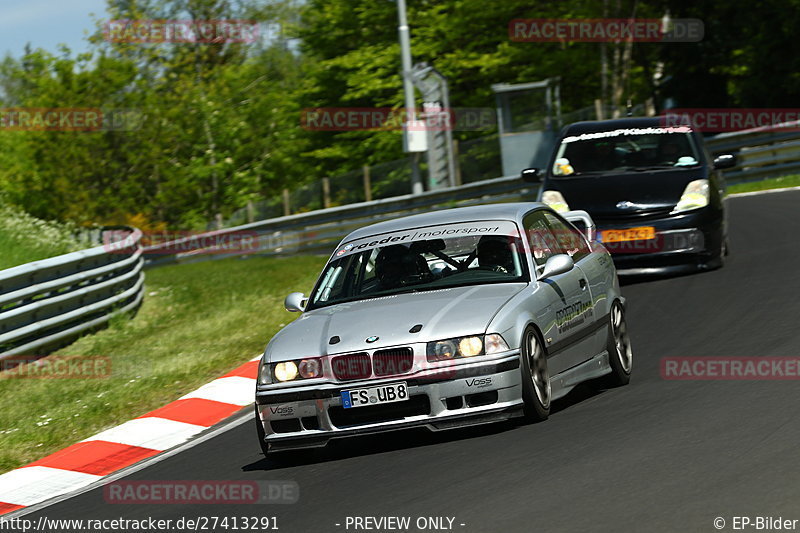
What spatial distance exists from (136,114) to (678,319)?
133ft

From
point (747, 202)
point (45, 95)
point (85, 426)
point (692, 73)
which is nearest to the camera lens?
point (85, 426)

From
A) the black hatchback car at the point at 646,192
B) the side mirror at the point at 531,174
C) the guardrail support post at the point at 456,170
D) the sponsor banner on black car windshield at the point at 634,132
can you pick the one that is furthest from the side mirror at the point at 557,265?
the guardrail support post at the point at 456,170

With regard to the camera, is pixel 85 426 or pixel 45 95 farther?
pixel 45 95

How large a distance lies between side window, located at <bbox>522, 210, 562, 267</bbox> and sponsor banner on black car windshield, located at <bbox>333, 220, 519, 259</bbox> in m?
0.15

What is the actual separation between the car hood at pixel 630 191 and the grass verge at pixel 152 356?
3.62 metres

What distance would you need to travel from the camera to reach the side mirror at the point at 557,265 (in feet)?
26.5

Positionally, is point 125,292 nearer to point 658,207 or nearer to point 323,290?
point 658,207

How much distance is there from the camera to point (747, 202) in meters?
21.6

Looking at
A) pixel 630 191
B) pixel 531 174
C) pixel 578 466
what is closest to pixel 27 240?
pixel 531 174

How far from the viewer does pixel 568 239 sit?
928 centimetres

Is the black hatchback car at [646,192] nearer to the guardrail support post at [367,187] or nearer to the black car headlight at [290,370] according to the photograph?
the black car headlight at [290,370]

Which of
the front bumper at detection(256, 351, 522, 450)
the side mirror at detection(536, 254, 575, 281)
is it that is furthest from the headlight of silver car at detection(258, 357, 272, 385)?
the side mirror at detection(536, 254, 575, 281)

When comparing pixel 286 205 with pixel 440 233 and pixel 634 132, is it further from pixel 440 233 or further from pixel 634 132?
pixel 440 233

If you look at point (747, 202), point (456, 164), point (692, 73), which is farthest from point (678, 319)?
point (692, 73)
